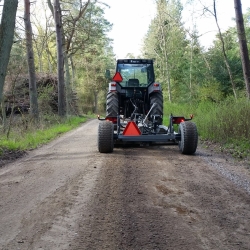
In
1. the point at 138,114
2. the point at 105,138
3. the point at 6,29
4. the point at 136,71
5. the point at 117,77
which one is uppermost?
the point at 6,29

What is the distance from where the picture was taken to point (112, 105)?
954cm

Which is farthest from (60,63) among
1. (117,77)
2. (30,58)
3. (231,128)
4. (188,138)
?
(188,138)

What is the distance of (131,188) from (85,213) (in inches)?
43.8

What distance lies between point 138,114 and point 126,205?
5305mm

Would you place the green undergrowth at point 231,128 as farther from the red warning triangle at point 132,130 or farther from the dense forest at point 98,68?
the red warning triangle at point 132,130

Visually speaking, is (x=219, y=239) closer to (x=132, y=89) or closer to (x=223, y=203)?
(x=223, y=203)

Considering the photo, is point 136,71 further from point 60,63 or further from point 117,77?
point 60,63

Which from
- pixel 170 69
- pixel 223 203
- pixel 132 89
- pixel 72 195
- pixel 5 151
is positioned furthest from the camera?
pixel 170 69

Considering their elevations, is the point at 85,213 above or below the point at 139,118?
below

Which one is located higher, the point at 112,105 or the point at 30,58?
the point at 30,58

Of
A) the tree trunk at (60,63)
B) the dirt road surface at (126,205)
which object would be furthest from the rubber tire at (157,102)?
the tree trunk at (60,63)

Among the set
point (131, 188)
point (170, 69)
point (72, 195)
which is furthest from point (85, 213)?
point (170, 69)

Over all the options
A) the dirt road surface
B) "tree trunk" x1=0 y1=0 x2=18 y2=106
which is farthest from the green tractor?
"tree trunk" x1=0 y1=0 x2=18 y2=106

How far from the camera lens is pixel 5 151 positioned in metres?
8.70
